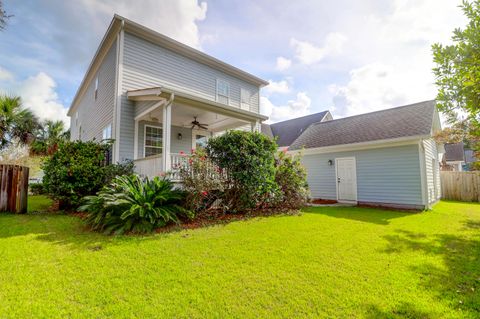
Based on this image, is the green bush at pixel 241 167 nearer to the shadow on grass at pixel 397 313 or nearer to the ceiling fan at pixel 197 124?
the ceiling fan at pixel 197 124

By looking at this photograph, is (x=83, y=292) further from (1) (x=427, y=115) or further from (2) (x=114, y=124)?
(1) (x=427, y=115)

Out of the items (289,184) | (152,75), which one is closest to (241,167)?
(289,184)

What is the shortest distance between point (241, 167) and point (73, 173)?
520cm

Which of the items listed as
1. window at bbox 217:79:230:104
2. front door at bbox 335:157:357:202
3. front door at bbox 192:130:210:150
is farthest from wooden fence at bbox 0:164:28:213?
front door at bbox 335:157:357:202

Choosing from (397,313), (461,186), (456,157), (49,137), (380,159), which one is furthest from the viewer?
(456,157)

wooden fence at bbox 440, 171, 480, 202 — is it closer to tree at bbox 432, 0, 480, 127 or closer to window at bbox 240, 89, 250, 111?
tree at bbox 432, 0, 480, 127

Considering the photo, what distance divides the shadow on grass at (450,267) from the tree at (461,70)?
2.58 m

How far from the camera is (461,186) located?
38.7 ft

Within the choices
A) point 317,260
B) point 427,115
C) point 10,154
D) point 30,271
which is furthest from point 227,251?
point 10,154

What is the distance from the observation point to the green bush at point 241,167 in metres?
6.60

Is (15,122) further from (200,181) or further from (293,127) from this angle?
(293,127)

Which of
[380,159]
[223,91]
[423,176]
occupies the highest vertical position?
[223,91]

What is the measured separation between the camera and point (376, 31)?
741 centimetres

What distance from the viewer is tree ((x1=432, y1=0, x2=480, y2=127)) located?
4168 millimetres
